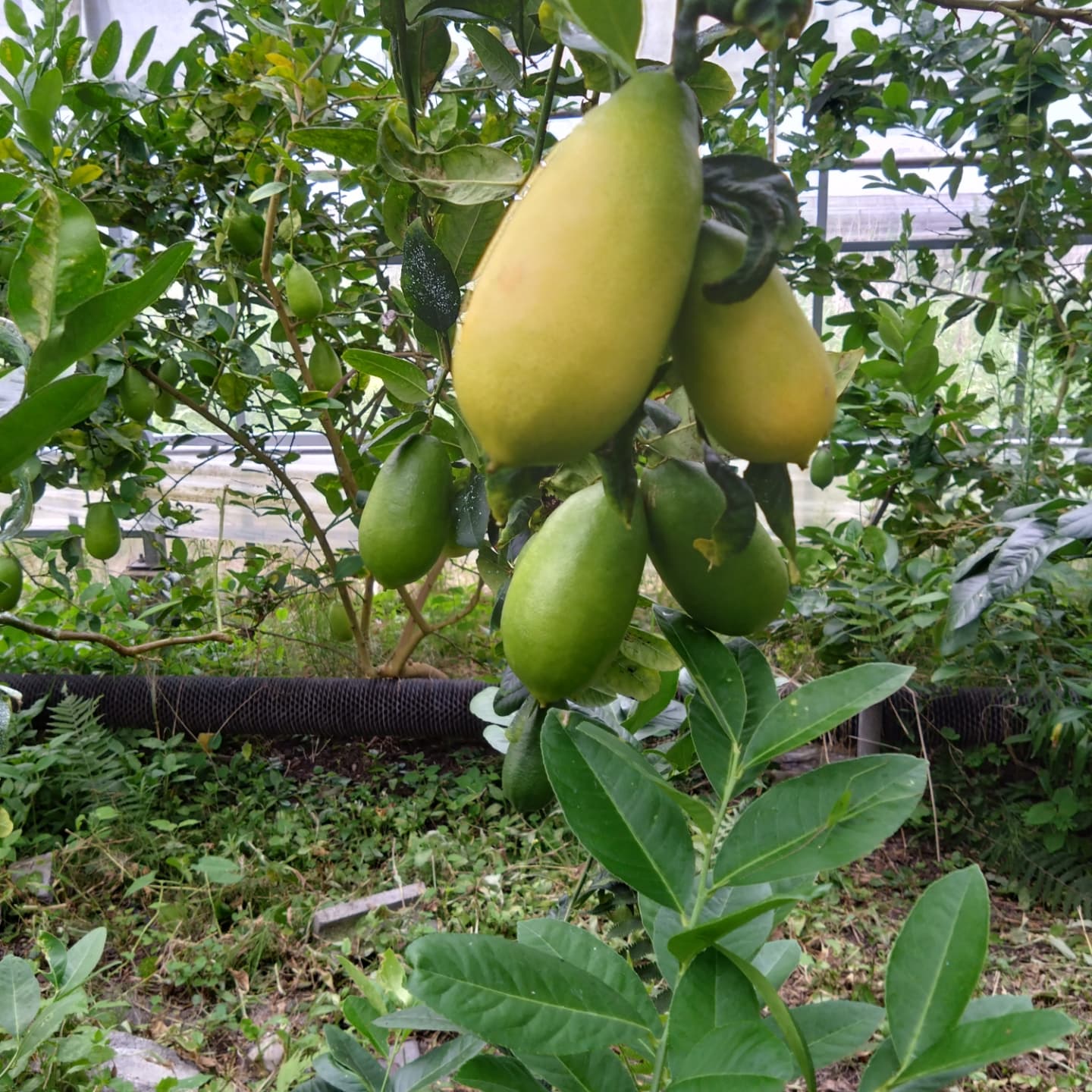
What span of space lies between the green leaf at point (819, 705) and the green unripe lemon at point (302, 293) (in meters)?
1.23

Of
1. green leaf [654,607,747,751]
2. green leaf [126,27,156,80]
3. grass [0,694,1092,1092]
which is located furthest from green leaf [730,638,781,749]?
green leaf [126,27,156,80]

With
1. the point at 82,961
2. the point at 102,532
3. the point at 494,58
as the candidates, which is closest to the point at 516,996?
the point at 494,58

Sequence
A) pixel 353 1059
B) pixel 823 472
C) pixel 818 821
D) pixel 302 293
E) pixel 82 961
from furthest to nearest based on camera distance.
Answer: pixel 302 293, pixel 823 472, pixel 82 961, pixel 353 1059, pixel 818 821

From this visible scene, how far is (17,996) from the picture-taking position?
2.79 ft

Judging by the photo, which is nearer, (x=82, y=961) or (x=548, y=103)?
(x=548, y=103)

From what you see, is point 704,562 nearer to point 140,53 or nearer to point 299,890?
point 299,890

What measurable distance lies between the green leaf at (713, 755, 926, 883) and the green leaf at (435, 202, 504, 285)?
301 mm

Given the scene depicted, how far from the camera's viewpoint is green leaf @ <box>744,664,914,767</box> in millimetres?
378

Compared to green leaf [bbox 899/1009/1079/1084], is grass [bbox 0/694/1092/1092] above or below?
below

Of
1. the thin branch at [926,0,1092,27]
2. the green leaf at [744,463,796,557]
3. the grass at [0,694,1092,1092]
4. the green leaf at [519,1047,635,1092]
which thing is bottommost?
the grass at [0,694,1092,1092]

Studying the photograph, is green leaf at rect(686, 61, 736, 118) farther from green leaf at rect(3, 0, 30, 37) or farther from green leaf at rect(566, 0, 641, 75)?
green leaf at rect(3, 0, 30, 37)

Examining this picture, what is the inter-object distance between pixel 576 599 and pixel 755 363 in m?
0.13

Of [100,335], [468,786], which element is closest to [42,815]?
[468,786]

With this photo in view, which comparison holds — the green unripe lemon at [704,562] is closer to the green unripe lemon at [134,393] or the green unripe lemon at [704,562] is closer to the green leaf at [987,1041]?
the green leaf at [987,1041]
